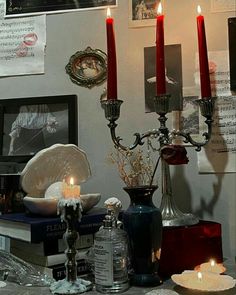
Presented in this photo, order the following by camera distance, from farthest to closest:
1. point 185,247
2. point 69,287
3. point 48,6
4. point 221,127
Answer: point 48,6 → point 221,127 → point 185,247 → point 69,287

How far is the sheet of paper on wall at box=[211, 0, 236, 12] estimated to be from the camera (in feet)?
3.26

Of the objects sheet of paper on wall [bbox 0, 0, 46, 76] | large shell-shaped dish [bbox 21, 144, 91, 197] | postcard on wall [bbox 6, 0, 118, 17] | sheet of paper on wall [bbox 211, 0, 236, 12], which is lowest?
large shell-shaped dish [bbox 21, 144, 91, 197]

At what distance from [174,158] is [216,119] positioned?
0.93 feet

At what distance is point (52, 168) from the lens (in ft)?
2.82

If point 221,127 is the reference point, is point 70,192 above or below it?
below

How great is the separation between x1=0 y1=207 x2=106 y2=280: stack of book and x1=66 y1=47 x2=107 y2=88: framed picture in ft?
1.24

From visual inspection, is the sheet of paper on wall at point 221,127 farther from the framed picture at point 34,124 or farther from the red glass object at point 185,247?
the framed picture at point 34,124

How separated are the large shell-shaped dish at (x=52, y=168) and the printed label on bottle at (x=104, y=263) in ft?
0.80

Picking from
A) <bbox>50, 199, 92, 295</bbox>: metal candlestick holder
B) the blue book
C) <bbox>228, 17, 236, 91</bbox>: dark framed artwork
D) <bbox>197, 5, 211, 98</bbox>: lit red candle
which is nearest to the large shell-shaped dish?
the blue book

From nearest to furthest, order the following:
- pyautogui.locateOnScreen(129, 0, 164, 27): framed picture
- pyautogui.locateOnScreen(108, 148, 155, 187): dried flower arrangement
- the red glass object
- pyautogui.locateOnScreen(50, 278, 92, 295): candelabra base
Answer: pyautogui.locateOnScreen(50, 278, 92, 295): candelabra base → the red glass object → pyautogui.locateOnScreen(108, 148, 155, 187): dried flower arrangement → pyautogui.locateOnScreen(129, 0, 164, 27): framed picture

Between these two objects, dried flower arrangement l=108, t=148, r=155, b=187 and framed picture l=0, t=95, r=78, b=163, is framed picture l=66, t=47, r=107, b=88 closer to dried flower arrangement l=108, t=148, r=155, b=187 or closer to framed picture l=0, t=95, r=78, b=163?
framed picture l=0, t=95, r=78, b=163

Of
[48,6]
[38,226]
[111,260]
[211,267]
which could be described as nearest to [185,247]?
[211,267]

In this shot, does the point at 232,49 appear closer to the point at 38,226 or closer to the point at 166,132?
the point at 166,132

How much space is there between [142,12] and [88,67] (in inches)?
7.7
